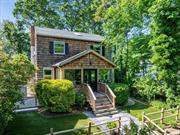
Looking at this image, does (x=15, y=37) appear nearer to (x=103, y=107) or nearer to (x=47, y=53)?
(x=47, y=53)

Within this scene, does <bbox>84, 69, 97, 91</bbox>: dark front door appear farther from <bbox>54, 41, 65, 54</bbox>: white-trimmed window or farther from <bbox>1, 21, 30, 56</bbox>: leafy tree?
<bbox>1, 21, 30, 56</bbox>: leafy tree

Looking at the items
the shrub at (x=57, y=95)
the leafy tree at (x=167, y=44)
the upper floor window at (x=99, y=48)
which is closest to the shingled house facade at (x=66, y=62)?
the upper floor window at (x=99, y=48)

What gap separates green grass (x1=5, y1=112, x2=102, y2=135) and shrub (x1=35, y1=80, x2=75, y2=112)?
84cm

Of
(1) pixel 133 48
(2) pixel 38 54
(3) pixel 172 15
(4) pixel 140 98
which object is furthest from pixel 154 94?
(2) pixel 38 54

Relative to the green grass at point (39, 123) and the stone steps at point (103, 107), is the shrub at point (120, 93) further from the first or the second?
the green grass at point (39, 123)

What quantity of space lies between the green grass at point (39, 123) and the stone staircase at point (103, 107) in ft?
4.64

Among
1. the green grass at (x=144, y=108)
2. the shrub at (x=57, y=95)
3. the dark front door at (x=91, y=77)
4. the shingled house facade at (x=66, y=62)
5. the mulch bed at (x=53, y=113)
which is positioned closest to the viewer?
the shrub at (x=57, y=95)

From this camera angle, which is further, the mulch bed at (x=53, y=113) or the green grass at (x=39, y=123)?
the mulch bed at (x=53, y=113)

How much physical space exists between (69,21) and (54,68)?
2151 cm

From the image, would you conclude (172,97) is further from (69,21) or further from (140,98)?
(69,21)

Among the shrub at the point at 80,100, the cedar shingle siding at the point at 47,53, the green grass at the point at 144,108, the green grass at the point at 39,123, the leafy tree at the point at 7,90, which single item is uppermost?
the cedar shingle siding at the point at 47,53

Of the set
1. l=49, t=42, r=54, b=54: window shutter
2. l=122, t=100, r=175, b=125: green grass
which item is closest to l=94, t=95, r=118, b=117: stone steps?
l=122, t=100, r=175, b=125: green grass

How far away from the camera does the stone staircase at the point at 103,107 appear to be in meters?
17.1

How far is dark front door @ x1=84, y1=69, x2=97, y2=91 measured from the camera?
21516 mm
